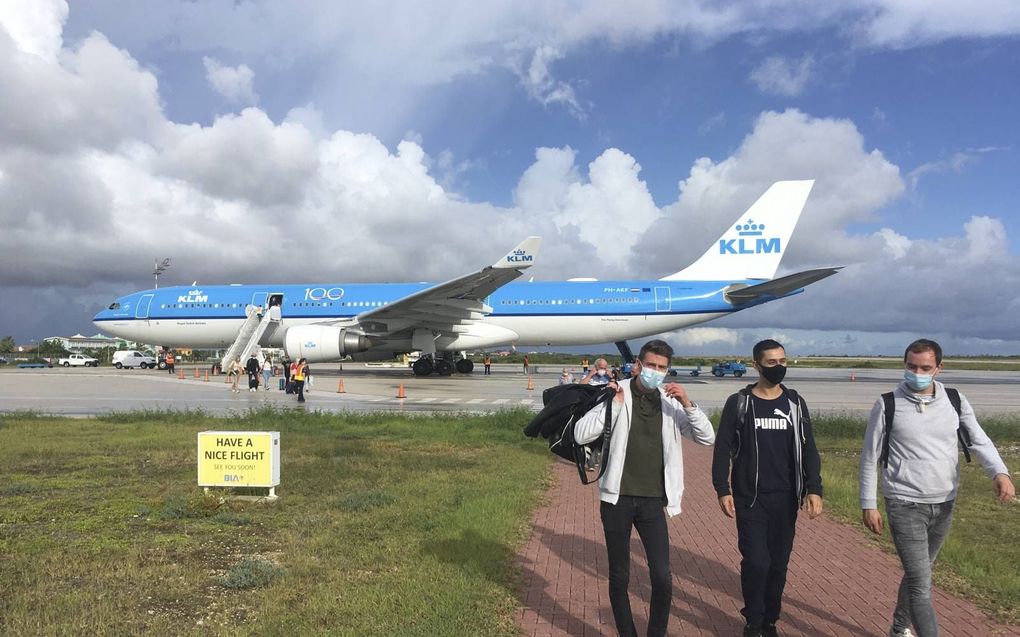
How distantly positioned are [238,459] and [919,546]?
634cm

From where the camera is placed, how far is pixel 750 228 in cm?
3056

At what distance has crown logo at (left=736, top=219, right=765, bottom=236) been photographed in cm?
3047

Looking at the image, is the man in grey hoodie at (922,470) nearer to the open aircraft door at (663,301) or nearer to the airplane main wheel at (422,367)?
the open aircraft door at (663,301)

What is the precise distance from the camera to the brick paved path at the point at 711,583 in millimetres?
4227

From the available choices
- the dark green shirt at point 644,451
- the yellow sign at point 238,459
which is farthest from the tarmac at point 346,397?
the dark green shirt at point 644,451

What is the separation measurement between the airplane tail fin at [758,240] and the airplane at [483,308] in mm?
45

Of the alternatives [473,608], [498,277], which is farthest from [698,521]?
[498,277]

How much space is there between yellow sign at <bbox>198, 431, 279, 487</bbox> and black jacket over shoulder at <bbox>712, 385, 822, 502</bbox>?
502 cm

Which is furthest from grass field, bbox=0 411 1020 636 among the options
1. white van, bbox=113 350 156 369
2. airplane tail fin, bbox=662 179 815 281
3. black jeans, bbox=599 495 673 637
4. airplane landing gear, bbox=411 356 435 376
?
white van, bbox=113 350 156 369

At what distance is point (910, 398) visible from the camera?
12.6 ft

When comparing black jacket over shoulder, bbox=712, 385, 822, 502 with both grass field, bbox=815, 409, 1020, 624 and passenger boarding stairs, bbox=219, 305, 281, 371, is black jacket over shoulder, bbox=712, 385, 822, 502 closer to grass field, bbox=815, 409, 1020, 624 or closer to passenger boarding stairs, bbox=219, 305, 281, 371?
grass field, bbox=815, 409, 1020, 624

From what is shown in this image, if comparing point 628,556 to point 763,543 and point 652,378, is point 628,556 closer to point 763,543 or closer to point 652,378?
point 763,543

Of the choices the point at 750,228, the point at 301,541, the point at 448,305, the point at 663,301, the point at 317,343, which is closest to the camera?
the point at 301,541

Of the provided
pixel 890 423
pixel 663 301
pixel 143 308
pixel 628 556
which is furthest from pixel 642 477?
pixel 143 308
